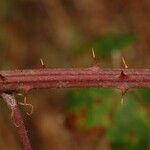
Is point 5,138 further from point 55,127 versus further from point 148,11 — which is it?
point 148,11

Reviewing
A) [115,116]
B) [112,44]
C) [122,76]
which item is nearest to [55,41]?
[112,44]

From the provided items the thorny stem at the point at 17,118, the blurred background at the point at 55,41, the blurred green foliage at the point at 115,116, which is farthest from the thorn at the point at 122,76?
the blurred background at the point at 55,41

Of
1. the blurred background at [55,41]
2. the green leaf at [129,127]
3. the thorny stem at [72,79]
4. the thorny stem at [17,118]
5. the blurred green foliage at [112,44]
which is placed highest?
the blurred background at [55,41]

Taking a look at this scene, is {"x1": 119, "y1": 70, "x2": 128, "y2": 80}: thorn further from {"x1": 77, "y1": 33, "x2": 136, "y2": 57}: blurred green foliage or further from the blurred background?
the blurred background

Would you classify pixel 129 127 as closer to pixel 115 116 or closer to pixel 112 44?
pixel 115 116

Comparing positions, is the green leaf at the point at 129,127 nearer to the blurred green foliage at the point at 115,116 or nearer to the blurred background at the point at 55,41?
the blurred green foliage at the point at 115,116

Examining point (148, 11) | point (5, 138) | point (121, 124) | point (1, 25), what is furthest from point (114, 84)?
point (148, 11)

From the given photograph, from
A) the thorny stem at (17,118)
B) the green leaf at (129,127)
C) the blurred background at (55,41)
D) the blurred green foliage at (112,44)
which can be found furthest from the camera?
the blurred background at (55,41)

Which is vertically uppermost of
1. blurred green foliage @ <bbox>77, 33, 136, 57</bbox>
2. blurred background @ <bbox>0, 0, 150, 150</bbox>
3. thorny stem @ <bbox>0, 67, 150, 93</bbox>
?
blurred background @ <bbox>0, 0, 150, 150</bbox>

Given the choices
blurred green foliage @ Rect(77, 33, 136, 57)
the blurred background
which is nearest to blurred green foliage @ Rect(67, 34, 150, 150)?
blurred green foliage @ Rect(77, 33, 136, 57)
